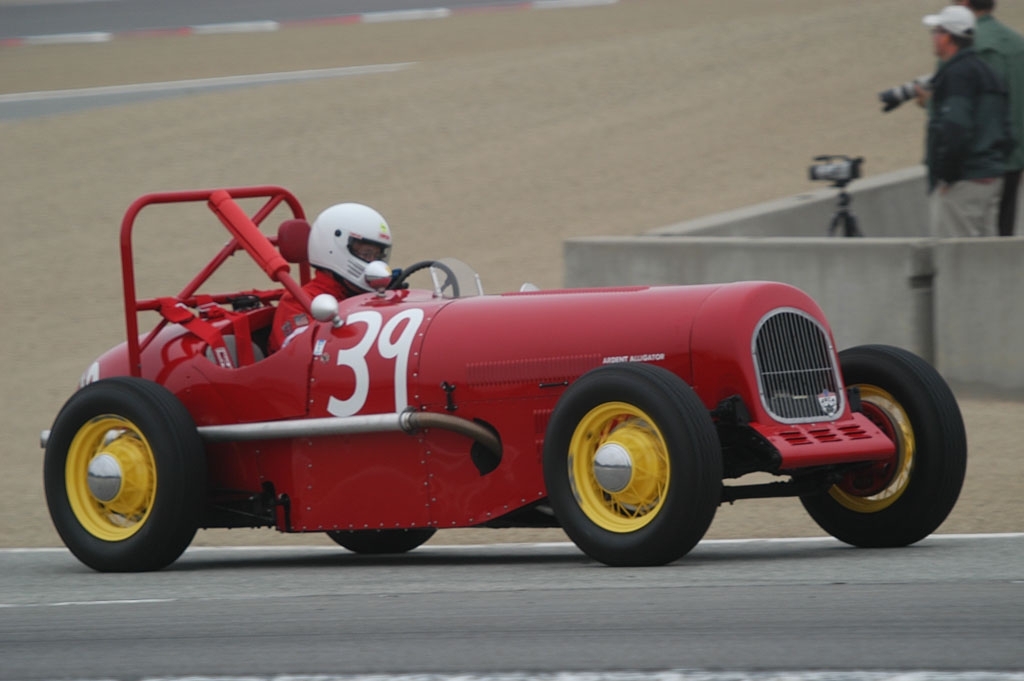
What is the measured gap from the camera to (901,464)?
7.66m

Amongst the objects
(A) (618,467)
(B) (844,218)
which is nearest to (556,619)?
(A) (618,467)

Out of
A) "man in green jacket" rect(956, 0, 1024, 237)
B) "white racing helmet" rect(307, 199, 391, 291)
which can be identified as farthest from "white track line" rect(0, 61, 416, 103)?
"white racing helmet" rect(307, 199, 391, 291)

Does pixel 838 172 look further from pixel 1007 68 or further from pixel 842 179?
pixel 1007 68

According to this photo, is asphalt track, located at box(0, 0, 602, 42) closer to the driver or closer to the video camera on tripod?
the video camera on tripod

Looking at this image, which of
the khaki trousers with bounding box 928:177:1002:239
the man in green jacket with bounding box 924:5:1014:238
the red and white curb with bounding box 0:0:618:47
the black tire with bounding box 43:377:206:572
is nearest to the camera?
the black tire with bounding box 43:377:206:572

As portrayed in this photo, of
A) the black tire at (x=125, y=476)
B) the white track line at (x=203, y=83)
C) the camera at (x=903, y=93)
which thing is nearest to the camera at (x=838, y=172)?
the camera at (x=903, y=93)

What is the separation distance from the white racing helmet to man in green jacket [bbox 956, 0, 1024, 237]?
17.0ft

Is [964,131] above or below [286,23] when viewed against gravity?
below

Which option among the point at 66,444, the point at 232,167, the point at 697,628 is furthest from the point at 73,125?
the point at 697,628

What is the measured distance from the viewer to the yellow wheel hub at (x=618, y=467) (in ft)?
22.9

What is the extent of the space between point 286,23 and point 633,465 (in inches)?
1127

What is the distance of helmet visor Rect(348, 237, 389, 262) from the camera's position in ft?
29.0

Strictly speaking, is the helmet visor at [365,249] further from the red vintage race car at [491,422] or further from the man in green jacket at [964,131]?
the man in green jacket at [964,131]

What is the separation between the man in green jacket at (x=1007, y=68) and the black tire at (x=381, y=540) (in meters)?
5.28
